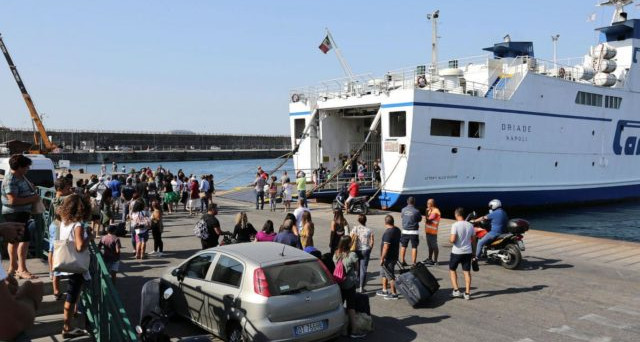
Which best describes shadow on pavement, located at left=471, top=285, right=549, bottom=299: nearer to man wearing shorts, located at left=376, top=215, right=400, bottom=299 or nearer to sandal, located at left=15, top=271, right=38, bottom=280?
man wearing shorts, located at left=376, top=215, right=400, bottom=299

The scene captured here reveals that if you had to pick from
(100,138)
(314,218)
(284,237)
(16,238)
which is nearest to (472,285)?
(284,237)

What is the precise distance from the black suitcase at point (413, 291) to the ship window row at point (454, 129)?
13297 millimetres

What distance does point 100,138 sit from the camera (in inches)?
4304

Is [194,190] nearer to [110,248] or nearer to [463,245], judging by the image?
[110,248]

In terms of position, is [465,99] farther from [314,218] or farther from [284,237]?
[284,237]

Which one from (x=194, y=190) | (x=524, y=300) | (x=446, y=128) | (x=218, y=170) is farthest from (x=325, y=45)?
(x=218, y=170)

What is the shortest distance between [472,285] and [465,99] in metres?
12.3

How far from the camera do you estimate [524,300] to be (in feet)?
28.1


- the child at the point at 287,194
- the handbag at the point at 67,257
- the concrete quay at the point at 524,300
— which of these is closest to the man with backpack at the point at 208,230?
the concrete quay at the point at 524,300

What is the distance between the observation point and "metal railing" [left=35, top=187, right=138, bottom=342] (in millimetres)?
4970

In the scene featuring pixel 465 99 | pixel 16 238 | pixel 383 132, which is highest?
pixel 465 99

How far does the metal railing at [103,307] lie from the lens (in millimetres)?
4970

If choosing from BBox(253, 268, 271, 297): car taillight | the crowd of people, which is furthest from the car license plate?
the crowd of people

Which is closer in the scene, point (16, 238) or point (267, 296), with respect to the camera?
point (16, 238)
